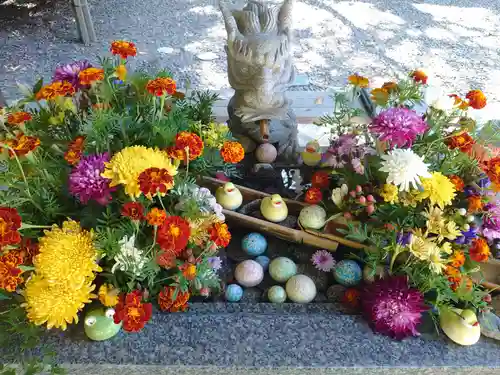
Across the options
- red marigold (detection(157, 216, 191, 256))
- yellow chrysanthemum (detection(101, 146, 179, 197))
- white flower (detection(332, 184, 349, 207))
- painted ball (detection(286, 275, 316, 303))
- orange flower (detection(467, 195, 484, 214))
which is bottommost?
painted ball (detection(286, 275, 316, 303))

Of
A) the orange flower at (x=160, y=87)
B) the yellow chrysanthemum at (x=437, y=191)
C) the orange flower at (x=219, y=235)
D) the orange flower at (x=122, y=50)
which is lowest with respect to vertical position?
the orange flower at (x=219, y=235)

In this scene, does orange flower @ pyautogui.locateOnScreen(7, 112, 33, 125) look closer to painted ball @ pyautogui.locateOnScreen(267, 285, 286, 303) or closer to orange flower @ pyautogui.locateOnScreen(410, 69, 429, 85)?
painted ball @ pyautogui.locateOnScreen(267, 285, 286, 303)

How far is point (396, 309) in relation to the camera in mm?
1025

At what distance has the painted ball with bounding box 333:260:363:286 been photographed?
118 cm

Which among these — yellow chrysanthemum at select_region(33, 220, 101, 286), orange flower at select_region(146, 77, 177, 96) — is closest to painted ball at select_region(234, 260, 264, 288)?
yellow chrysanthemum at select_region(33, 220, 101, 286)

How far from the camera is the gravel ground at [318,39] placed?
10.1ft

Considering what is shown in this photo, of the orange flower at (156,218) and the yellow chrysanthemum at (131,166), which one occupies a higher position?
the yellow chrysanthemum at (131,166)

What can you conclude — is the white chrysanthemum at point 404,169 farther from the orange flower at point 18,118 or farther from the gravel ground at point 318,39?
the gravel ground at point 318,39

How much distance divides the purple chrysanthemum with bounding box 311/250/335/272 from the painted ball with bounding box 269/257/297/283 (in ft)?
0.19

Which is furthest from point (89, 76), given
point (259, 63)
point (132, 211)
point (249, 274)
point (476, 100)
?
point (476, 100)

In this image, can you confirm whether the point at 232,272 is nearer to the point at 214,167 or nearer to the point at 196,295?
the point at 196,295

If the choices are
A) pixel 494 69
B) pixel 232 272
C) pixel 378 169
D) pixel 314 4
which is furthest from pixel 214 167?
pixel 314 4

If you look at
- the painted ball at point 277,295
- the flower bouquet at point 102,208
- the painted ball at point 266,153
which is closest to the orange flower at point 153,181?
the flower bouquet at point 102,208

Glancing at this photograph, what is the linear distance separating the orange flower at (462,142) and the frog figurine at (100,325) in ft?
3.01
